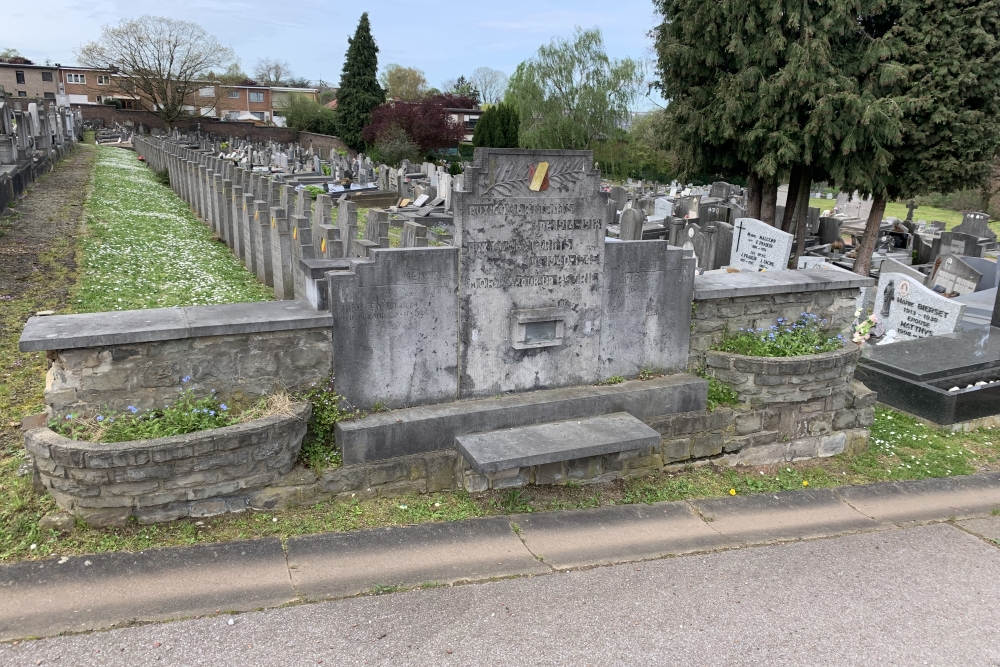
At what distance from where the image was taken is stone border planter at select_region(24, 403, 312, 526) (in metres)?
4.42

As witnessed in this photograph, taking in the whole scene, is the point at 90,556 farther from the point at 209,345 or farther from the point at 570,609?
the point at 570,609

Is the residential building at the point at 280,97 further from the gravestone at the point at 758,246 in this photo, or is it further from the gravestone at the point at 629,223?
the gravestone at the point at 629,223

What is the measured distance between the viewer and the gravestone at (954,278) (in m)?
12.9

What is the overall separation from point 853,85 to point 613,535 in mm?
12242

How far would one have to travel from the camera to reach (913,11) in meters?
13.6

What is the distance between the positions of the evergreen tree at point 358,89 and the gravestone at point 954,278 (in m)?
48.4

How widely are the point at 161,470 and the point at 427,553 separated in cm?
179

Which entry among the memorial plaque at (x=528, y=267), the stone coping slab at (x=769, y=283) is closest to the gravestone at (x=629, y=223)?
the stone coping slab at (x=769, y=283)

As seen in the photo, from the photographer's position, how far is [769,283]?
6.79 meters

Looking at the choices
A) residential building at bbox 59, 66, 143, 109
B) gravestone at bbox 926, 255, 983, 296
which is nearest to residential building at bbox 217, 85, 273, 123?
residential building at bbox 59, 66, 143, 109

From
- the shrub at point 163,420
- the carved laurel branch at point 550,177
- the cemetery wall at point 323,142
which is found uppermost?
the cemetery wall at point 323,142

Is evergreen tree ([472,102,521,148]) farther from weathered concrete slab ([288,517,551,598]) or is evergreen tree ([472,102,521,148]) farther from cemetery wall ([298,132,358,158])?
weathered concrete slab ([288,517,551,598])

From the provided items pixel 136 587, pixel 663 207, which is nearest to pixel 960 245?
pixel 663 207

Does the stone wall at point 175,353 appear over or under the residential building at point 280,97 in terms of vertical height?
under
